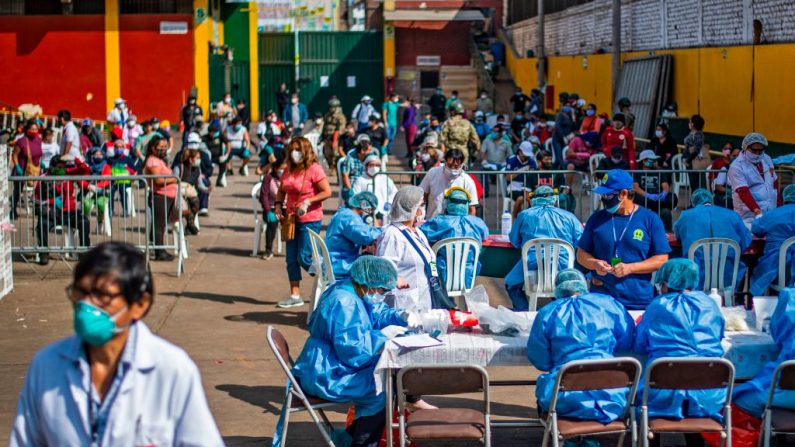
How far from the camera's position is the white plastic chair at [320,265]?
438 inches

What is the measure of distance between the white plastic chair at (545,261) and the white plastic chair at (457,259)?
48cm

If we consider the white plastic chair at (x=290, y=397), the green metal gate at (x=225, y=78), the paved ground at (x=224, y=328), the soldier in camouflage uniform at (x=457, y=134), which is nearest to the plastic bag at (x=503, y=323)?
the paved ground at (x=224, y=328)

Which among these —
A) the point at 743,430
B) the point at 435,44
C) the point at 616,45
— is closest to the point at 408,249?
the point at 743,430

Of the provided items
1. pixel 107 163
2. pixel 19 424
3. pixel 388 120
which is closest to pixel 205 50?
pixel 388 120

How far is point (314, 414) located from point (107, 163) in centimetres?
1160

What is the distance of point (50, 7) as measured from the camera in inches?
1387

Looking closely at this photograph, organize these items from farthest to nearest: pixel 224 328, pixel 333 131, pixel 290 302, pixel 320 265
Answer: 1. pixel 333 131
2. pixel 290 302
3. pixel 224 328
4. pixel 320 265

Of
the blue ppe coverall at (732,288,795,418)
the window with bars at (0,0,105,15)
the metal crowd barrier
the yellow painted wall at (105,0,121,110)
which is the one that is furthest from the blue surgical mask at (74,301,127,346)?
the window with bars at (0,0,105,15)

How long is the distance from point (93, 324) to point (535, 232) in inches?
289

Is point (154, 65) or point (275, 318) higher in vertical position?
point (154, 65)

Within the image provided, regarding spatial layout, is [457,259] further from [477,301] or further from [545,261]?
[477,301]

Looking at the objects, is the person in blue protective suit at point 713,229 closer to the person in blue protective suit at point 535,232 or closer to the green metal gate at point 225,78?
the person in blue protective suit at point 535,232

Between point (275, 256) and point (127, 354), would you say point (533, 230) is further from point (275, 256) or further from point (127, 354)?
point (127, 354)

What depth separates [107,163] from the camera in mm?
18031
